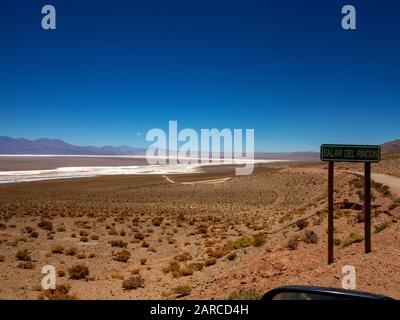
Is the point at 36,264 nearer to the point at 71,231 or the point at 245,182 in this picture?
the point at 71,231

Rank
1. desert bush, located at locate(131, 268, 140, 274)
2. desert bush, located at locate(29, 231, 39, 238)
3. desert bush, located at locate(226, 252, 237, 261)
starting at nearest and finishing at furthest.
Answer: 1. desert bush, located at locate(131, 268, 140, 274)
2. desert bush, located at locate(226, 252, 237, 261)
3. desert bush, located at locate(29, 231, 39, 238)

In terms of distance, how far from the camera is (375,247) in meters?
10.6

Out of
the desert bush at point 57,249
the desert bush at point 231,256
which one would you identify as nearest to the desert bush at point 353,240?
the desert bush at point 231,256

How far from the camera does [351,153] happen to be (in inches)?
382

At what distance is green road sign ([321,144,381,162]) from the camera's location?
31.6 ft

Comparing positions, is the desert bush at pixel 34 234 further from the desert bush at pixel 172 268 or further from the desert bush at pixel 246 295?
the desert bush at pixel 246 295

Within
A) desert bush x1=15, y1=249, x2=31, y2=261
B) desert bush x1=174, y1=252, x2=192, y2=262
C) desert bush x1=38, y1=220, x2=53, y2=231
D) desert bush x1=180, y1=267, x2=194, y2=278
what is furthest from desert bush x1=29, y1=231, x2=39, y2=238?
desert bush x1=180, y1=267, x2=194, y2=278

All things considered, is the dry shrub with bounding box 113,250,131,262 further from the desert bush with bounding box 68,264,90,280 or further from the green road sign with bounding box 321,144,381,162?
the green road sign with bounding box 321,144,381,162

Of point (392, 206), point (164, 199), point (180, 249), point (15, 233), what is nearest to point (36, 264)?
point (180, 249)

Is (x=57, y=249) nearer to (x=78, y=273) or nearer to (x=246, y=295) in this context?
(x=78, y=273)

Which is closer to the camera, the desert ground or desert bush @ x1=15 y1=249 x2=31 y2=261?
the desert ground
